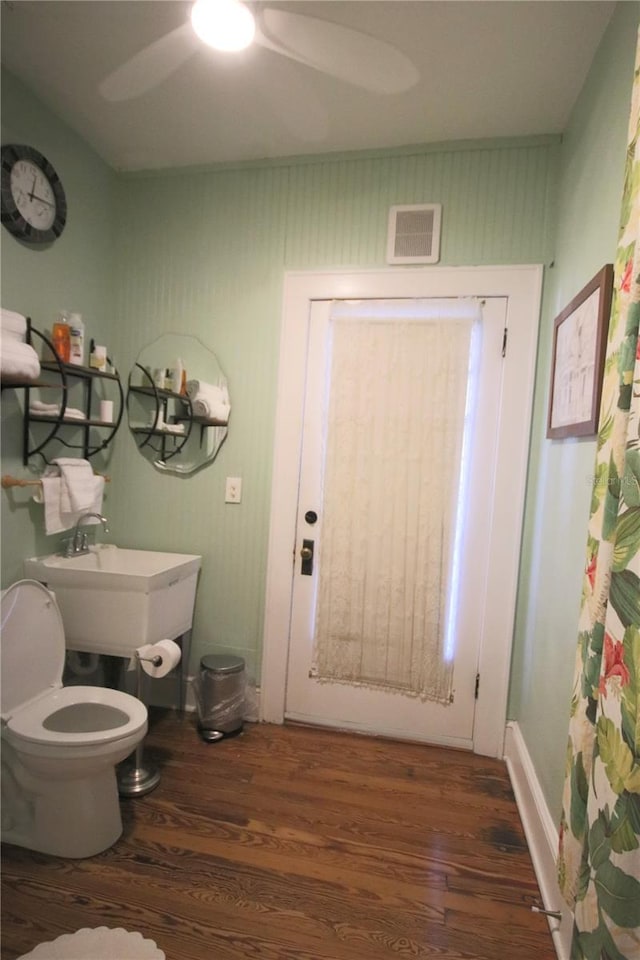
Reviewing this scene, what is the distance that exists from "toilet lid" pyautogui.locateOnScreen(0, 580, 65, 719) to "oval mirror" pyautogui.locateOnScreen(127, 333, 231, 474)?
86cm

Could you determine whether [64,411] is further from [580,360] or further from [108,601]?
[580,360]

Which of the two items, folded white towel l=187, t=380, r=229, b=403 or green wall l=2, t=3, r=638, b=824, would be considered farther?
folded white towel l=187, t=380, r=229, b=403

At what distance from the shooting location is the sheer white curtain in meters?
2.07

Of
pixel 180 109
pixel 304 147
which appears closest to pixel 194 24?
pixel 180 109

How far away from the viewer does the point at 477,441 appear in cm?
206

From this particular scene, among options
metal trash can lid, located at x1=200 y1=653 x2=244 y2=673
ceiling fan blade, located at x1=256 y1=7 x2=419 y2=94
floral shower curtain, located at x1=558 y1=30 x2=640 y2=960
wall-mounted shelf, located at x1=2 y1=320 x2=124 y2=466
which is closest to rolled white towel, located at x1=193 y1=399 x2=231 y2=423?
wall-mounted shelf, located at x1=2 y1=320 x2=124 y2=466

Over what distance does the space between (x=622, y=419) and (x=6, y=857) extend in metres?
2.15

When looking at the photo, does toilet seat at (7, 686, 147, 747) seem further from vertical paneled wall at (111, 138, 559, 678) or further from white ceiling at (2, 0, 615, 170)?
white ceiling at (2, 0, 615, 170)

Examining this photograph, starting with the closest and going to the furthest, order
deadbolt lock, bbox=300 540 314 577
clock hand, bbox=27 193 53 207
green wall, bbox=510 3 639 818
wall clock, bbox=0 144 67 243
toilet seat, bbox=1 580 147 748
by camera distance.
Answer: green wall, bbox=510 3 639 818 → toilet seat, bbox=1 580 147 748 → wall clock, bbox=0 144 67 243 → clock hand, bbox=27 193 53 207 → deadbolt lock, bbox=300 540 314 577

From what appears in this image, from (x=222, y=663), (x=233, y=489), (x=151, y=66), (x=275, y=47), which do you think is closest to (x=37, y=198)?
(x=151, y=66)

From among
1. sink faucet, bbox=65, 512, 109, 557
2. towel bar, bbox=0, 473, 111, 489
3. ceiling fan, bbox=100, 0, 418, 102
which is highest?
ceiling fan, bbox=100, 0, 418, 102

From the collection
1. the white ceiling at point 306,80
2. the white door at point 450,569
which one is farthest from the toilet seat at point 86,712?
the white ceiling at point 306,80

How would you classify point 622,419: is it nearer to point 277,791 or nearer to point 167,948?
point 167,948

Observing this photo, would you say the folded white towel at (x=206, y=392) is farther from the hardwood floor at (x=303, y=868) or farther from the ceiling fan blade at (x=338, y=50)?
the hardwood floor at (x=303, y=868)
